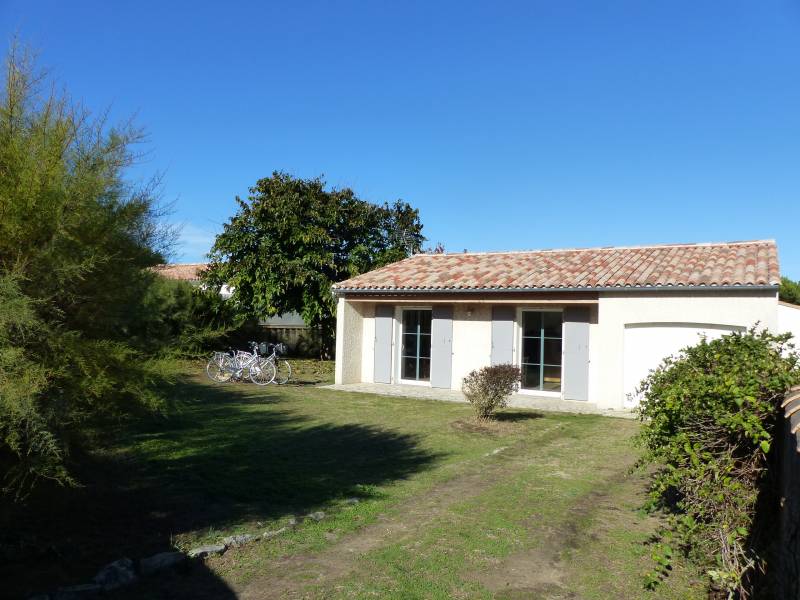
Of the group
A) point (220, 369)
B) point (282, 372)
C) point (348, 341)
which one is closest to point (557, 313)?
point (348, 341)

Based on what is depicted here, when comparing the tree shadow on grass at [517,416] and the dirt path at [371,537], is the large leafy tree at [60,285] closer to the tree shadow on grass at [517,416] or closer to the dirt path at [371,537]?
the dirt path at [371,537]

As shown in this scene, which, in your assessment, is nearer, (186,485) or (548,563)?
(548,563)

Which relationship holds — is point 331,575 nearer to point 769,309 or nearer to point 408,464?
point 408,464

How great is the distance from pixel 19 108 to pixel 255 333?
21169 millimetres

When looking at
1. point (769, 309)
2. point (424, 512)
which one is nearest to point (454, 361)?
point (769, 309)

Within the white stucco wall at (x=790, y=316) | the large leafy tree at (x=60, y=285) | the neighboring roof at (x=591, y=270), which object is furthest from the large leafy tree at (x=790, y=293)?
the large leafy tree at (x=60, y=285)

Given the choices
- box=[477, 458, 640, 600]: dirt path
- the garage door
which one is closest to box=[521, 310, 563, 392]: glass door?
the garage door

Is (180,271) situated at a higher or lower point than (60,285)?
higher

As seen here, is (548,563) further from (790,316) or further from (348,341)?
(790,316)

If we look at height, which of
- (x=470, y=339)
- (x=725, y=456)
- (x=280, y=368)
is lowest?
(x=280, y=368)

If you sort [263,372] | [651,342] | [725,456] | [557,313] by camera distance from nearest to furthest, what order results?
[725,456] < [651,342] < [557,313] < [263,372]

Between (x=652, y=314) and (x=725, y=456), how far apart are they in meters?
9.62

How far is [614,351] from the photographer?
13.7m

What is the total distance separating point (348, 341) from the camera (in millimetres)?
17859
